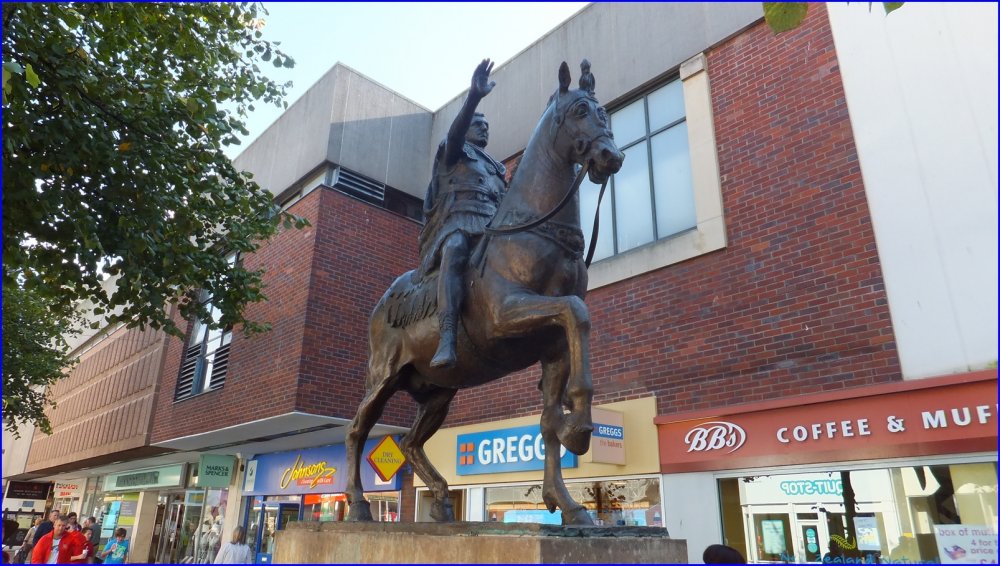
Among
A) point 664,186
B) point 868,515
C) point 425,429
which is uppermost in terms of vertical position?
point 664,186

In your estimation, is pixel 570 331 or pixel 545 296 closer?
pixel 570 331

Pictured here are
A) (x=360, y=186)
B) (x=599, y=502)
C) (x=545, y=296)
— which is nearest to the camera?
(x=545, y=296)

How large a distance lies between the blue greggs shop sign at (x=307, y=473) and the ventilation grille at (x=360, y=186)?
18.3ft

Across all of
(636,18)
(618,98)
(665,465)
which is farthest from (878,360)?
(636,18)

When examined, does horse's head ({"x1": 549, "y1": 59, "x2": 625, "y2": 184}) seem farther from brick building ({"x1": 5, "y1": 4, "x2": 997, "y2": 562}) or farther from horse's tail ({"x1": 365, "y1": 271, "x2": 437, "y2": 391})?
brick building ({"x1": 5, "y1": 4, "x2": 997, "y2": 562})

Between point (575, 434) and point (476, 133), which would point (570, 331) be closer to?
point (575, 434)

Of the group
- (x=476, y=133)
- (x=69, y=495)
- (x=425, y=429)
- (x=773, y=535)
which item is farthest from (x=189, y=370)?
(x=69, y=495)

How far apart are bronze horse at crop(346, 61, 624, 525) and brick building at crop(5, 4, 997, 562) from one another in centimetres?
610

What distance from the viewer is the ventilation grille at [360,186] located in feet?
52.9

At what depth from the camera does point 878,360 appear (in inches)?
344

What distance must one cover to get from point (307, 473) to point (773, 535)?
37.8ft

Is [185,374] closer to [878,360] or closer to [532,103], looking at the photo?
[532,103]

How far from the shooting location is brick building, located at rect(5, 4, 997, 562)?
28.2ft

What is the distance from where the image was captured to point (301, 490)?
56.5 ft
